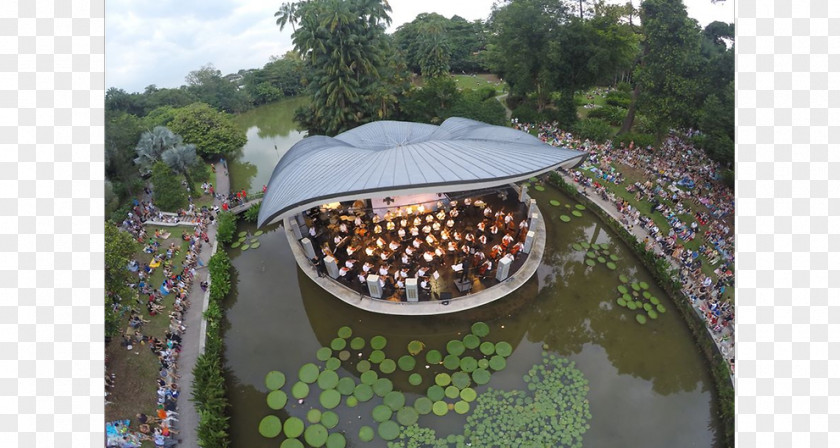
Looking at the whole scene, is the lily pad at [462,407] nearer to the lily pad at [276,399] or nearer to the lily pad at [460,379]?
the lily pad at [460,379]

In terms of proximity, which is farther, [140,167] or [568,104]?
[568,104]

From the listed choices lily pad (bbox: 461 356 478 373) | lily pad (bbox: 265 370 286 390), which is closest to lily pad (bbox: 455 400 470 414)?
lily pad (bbox: 461 356 478 373)

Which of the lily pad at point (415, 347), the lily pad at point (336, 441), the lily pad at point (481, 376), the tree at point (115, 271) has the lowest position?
the lily pad at point (336, 441)

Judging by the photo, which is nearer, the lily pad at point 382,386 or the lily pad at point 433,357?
the lily pad at point 382,386

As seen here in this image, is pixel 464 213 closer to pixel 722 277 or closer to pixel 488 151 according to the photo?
pixel 488 151

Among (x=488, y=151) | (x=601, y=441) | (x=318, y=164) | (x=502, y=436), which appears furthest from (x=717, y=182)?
(x=318, y=164)

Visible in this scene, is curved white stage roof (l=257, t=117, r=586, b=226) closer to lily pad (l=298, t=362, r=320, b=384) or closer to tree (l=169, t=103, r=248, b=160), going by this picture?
lily pad (l=298, t=362, r=320, b=384)

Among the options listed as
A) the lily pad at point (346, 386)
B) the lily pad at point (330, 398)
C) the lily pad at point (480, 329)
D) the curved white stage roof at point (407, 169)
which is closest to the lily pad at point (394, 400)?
the lily pad at point (346, 386)
